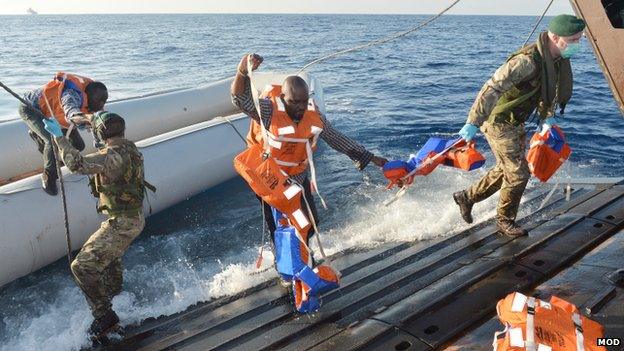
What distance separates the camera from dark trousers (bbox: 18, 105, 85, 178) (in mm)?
5078

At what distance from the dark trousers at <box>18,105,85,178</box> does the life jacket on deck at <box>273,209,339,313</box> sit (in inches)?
114

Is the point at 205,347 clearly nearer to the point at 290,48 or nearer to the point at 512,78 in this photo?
the point at 512,78

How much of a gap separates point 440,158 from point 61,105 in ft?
12.4

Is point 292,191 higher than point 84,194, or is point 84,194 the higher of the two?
point 292,191

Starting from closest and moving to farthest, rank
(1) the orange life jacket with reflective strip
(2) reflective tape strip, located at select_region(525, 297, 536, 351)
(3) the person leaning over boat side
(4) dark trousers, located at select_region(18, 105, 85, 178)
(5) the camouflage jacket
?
(2) reflective tape strip, located at select_region(525, 297, 536, 351) → (5) the camouflage jacket → (1) the orange life jacket with reflective strip → (3) the person leaning over boat side → (4) dark trousers, located at select_region(18, 105, 85, 178)

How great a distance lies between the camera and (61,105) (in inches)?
189

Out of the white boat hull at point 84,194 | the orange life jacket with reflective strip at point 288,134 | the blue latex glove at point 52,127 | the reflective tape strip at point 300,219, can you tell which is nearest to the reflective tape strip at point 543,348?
the reflective tape strip at point 300,219

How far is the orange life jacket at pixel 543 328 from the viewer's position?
7.69ft

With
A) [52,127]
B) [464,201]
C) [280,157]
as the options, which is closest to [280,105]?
[280,157]

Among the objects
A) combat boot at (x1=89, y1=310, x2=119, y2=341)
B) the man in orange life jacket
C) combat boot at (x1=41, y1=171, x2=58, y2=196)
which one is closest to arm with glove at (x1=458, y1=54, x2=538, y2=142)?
the man in orange life jacket

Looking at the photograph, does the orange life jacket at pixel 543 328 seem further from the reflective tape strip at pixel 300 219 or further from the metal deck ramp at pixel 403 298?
the reflective tape strip at pixel 300 219

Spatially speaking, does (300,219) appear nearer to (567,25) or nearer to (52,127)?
(52,127)

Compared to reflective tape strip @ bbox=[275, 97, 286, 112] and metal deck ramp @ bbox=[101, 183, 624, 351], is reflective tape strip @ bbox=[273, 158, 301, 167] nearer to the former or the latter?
reflective tape strip @ bbox=[275, 97, 286, 112]

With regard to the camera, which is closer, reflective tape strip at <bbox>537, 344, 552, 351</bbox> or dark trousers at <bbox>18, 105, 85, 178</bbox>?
reflective tape strip at <bbox>537, 344, 552, 351</bbox>
